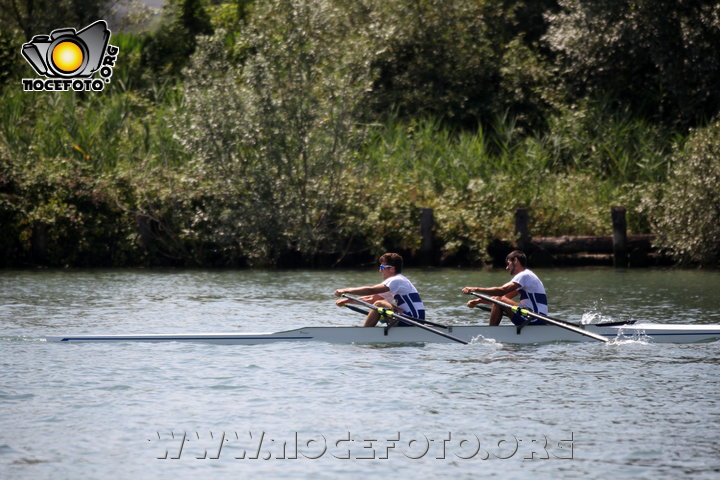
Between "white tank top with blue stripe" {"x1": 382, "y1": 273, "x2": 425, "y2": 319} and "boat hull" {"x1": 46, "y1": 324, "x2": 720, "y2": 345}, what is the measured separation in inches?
11.9

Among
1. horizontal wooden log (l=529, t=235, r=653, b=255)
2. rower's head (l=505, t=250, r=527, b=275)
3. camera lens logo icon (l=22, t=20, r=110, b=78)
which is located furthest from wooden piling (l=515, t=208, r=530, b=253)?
rower's head (l=505, t=250, r=527, b=275)

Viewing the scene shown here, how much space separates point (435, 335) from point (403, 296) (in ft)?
2.60

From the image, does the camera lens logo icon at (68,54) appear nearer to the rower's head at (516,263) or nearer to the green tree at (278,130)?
the green tree at (278,130)

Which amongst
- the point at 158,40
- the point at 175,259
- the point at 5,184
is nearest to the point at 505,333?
the point at 175,259

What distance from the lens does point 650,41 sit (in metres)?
38.0

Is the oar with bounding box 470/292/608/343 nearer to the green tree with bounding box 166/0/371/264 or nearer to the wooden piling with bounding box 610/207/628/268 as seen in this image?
the green tree with bounding box 166/0/371/264

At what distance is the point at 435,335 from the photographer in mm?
16047

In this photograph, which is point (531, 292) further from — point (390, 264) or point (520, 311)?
point (390, 264)

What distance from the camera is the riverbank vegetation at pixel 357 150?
3120 centimetres

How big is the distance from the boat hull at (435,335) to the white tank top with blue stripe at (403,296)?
30 cm

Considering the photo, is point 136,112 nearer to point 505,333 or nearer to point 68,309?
point 68,309

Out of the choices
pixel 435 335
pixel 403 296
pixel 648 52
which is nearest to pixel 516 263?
pixel 435 335

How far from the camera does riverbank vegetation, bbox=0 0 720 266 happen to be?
31.2 metres

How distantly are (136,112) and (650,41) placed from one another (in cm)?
1966
